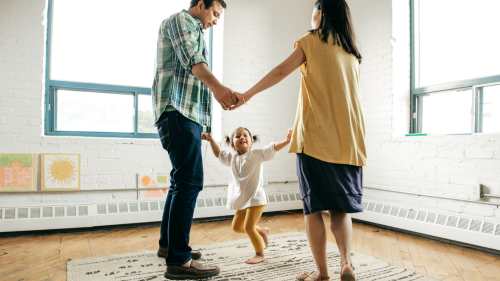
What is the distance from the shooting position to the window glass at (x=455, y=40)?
268cm

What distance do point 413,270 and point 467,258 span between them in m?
0.56

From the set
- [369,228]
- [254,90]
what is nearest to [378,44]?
[369,228]

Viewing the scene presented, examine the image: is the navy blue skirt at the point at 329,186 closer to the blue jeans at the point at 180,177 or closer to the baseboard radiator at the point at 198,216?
the blue jeans at the point at 180,177

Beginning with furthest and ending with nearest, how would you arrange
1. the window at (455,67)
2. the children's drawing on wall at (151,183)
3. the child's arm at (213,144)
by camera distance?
the children's drawing on wall at (151,183) < the window at (455,67) < the child's arm at (213,144)

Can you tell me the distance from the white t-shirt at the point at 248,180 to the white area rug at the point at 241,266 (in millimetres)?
358

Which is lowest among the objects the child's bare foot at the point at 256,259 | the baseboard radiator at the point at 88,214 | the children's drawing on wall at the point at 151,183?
the child's bare foot at the point at 256,259

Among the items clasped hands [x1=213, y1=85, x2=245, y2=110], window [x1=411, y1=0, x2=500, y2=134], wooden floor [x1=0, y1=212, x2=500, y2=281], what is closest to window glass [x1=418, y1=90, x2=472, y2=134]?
window [x1=411, y1=0, x2=500, y2=134]

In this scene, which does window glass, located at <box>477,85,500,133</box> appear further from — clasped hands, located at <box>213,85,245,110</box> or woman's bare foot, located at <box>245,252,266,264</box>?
clasped hands, located at <box>213,85,245,110</box>

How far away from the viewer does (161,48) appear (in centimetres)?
163

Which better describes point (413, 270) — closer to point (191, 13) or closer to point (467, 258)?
point (467, 258)

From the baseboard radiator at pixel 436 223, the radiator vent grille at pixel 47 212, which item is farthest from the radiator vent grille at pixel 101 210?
the baseboard radiator at pixel 436 223

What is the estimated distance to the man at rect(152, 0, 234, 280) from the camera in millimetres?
1516

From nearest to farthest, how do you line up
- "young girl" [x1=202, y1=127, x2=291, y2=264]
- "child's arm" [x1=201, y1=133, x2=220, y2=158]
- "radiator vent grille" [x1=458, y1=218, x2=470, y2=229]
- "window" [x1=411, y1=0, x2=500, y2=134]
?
"young girl" [x1=202, y1=127, x2=291, y2=264], "child's arm" [x1=201, y1=133, x2=220, y2=158], "radiator vent grille" [x1=458, y1=218, x2=470, y2=229], "window" [x1=411, y1=0, x2=500, y2=134]

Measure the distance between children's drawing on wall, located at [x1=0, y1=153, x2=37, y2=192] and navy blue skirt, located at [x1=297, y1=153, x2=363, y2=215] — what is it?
248 centimetres
